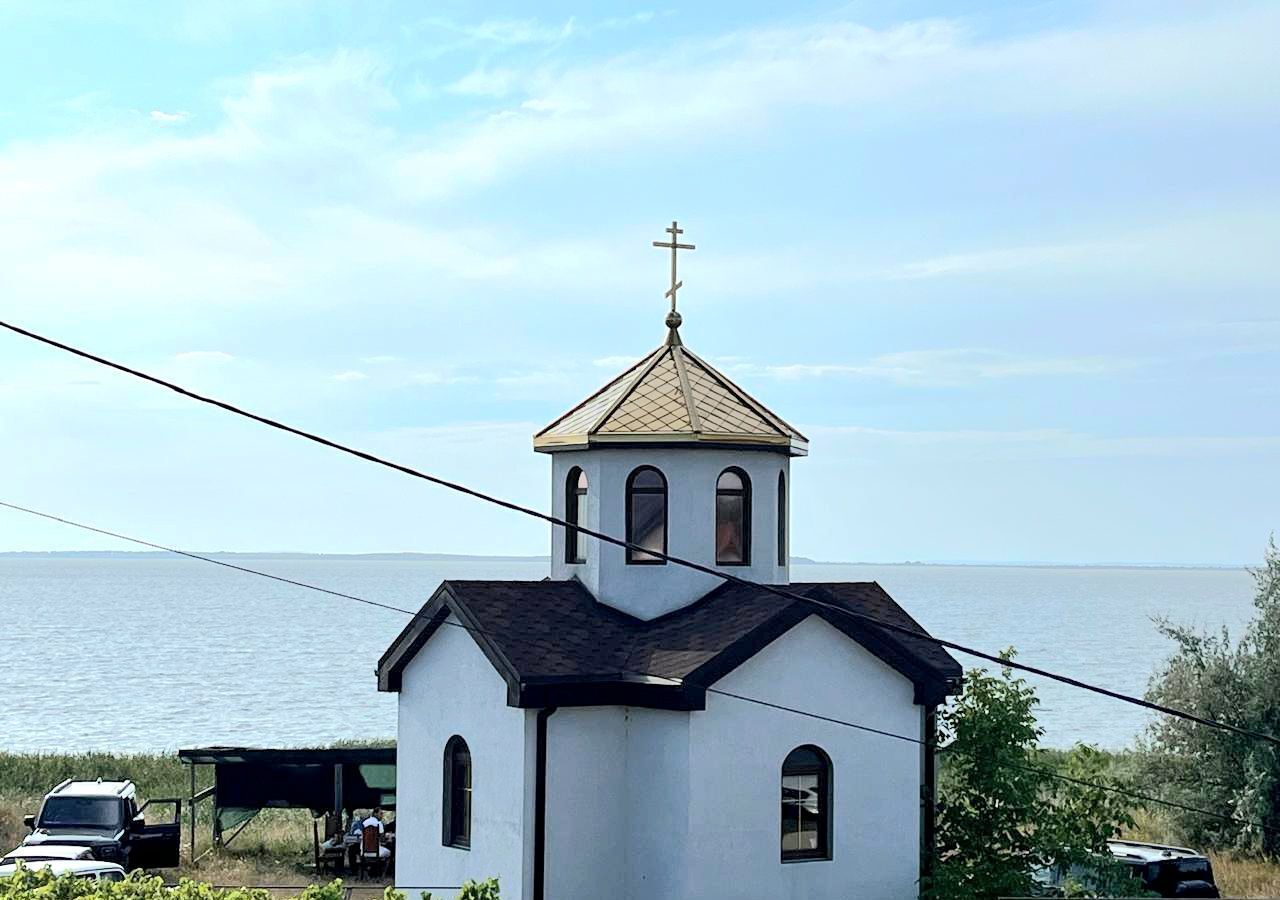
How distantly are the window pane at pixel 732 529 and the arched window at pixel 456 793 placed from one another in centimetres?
440

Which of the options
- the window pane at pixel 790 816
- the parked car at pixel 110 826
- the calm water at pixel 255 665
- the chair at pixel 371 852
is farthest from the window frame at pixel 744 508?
the calm water at pixel 255 665

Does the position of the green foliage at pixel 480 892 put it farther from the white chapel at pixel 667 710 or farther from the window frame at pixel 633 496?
the window frame at pixel 633 496

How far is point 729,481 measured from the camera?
68.1ft

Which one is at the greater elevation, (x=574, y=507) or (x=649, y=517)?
(x=574, y=507)

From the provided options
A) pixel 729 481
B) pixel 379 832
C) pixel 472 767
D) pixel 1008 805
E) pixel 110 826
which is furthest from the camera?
pixel 379 832

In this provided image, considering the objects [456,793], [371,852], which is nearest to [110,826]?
[371,852]

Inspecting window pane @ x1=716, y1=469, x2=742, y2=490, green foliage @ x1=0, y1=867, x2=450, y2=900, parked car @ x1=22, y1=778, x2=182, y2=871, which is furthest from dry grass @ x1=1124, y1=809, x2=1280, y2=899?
parked car @ x1=22, y1=778, x2=182, y2=871

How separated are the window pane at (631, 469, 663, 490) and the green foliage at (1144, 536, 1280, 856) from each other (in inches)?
560

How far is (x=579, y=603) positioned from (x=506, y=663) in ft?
7.68

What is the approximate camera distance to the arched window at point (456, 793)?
19.5m

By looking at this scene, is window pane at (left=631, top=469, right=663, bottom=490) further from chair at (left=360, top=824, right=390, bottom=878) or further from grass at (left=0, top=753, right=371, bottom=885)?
grass at (left=0, top=753, right=371, bottom=885)

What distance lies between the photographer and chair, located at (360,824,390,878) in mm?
26031

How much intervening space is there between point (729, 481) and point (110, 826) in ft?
42.5

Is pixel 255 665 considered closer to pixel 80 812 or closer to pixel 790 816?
pixel 80 812
